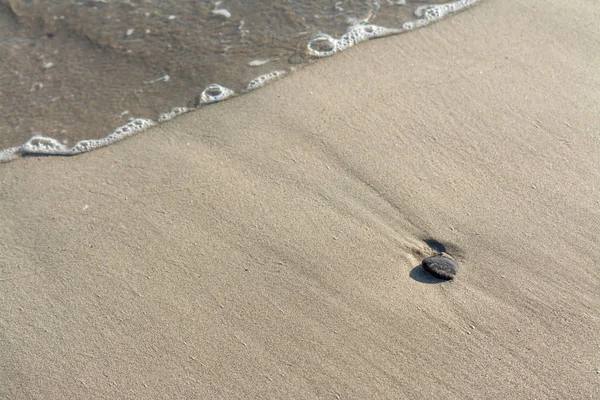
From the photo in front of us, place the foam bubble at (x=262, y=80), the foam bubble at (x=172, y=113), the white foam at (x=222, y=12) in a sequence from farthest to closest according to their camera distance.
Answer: the white foam at (x=222, y=12) → the foam bubble at (x=262, y=80) → the foam bubble at (x=172, y=113)

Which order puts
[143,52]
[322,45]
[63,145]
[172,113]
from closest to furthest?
[63,145], [172,113], [322,45], [143,52]

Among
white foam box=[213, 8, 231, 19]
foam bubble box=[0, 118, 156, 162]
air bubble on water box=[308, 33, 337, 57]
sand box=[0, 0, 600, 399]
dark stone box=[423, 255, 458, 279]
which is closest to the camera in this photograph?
sand box=[0, 0, 600, 399]

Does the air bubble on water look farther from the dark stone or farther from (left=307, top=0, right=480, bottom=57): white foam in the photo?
the dark stone

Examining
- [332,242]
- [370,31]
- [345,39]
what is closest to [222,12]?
[345,39]

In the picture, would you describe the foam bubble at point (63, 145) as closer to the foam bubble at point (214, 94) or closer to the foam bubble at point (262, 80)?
the foam bubble at point (214, 94)

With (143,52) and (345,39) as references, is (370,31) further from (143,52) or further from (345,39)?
(143,52)

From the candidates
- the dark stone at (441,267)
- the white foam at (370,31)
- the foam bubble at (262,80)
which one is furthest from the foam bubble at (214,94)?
the dark stone at (441,267)

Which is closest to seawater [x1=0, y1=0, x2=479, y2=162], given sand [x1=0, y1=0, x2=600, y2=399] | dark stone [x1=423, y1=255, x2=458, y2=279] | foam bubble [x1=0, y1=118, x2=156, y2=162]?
foam bubble [x1=0, y1=118, x2=156, y2=162]
